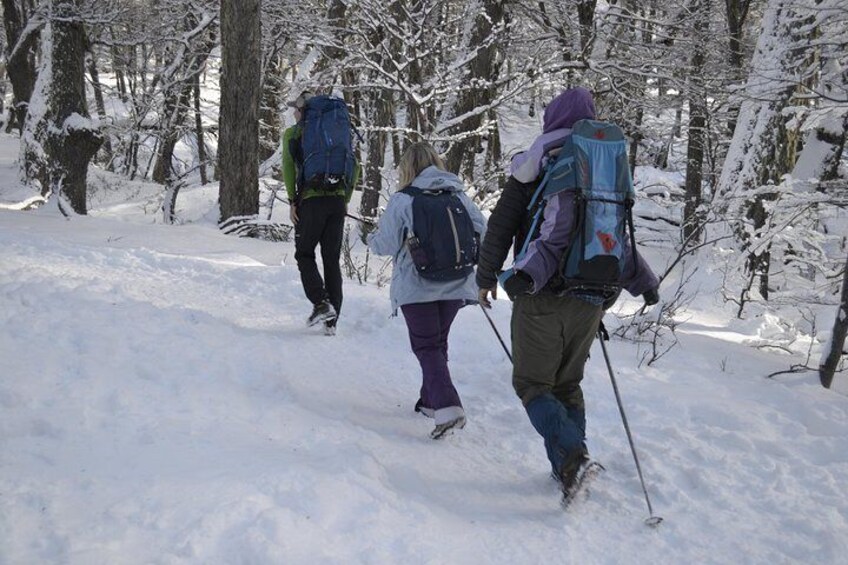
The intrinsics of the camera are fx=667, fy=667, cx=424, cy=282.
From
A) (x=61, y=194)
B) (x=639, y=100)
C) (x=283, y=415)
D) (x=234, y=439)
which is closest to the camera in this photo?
(x=234, y=439)

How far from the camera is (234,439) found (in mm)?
3055

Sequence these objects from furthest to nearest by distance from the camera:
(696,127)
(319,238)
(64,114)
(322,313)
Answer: (696,127) < (64,114) < (322,313) < (319,238)

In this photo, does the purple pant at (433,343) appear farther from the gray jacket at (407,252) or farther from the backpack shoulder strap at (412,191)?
the backpack shoulder strap at (412,191)

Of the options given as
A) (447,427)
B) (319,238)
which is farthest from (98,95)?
(447,427)

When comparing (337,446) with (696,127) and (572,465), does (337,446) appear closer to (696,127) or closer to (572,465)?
(572,465)

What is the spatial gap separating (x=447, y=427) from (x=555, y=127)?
166 cm

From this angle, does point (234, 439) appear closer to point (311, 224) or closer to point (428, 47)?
point (311, 224)

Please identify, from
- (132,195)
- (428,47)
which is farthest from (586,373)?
(132,195)

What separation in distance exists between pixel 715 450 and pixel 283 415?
2310 mm

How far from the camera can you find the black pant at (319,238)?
476cm

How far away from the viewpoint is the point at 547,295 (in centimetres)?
289

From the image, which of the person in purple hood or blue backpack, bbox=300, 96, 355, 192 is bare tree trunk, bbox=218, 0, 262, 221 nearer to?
blue backpack, bbox=300, 96, 355, 192

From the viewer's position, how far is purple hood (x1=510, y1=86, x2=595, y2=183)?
9.53ft

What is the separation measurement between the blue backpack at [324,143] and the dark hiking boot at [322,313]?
2.93ft
